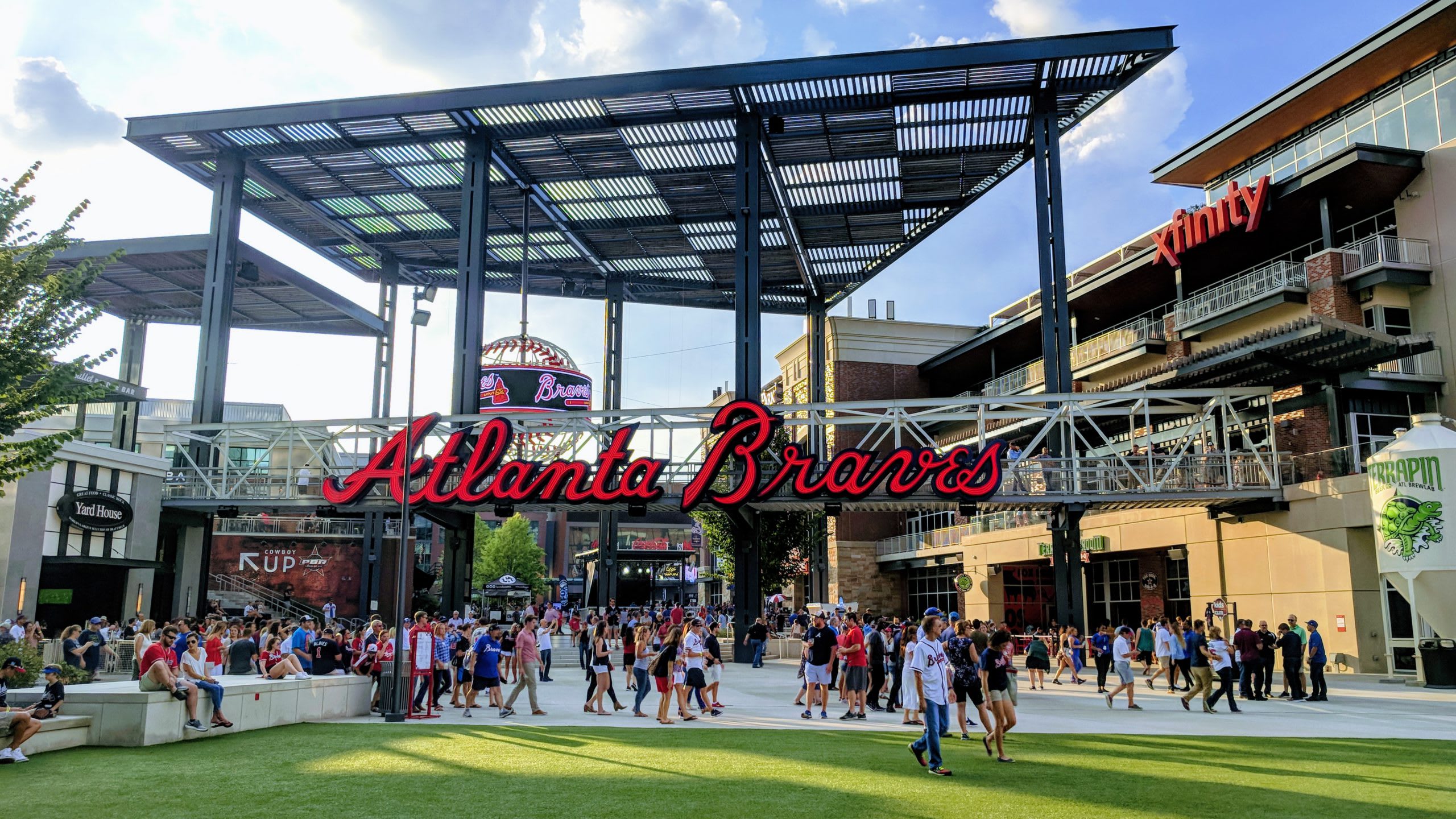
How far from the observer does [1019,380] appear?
47.5 m

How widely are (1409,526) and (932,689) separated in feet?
55.4

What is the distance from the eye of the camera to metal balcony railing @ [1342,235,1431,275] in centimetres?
2903

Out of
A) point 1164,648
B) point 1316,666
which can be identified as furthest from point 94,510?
point 1316,666

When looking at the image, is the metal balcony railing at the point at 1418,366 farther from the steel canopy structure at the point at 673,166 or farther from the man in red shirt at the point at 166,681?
the man in red shirt at the point at 166,681

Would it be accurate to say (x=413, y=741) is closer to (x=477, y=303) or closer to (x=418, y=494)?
(x=418, y=494)

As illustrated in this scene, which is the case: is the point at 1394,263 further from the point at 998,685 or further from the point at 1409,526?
the point at 998,685

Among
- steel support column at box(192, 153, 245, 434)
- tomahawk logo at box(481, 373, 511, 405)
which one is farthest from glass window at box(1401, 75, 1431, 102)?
steel support column at box(192, 153, 245, 434)

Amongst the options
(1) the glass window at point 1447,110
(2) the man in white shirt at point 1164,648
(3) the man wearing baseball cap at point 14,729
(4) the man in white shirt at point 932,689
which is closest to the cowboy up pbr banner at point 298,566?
A: (2) the man in white shirt at point 1164,648

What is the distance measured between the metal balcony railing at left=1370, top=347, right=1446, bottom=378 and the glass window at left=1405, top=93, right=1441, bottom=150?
5877mm

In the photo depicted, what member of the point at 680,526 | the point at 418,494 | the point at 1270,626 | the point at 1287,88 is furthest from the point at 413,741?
the point at 680,526

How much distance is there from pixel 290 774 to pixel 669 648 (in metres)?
7.22

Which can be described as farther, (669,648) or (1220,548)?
(1220,548)

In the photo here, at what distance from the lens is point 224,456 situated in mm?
34281

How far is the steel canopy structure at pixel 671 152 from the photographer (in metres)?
31.9
